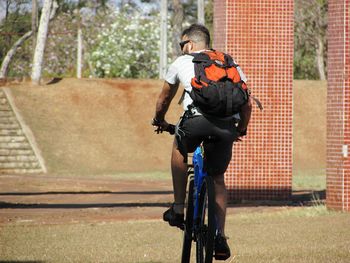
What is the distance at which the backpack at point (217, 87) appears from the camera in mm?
7852

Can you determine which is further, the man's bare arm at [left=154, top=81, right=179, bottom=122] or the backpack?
the man's bare arm at [left=154, top=81, right=179, bottom=122]

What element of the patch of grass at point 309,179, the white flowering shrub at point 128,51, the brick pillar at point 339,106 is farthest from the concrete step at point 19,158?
the white flowering shrub at point 128,51

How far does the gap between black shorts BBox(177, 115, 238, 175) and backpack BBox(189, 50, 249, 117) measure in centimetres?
9

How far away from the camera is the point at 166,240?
1281 cm

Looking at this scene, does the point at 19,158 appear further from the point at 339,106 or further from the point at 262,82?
the point at 339,106

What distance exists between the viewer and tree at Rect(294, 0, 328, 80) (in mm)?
61984

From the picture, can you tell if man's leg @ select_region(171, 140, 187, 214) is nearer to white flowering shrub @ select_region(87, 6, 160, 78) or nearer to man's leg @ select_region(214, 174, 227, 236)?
man's leg @ select_region(214, 174, 227, 236)

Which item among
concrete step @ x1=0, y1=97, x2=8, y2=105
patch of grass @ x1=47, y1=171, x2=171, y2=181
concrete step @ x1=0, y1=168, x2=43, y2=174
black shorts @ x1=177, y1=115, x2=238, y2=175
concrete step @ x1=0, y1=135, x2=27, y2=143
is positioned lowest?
concrete step @ x1=0, y1=168, x2=43, y2=174

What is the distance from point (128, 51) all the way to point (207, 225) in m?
51.5

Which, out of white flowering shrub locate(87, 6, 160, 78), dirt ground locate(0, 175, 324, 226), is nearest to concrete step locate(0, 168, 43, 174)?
dirt ground locate(0, 175, 324, 226)

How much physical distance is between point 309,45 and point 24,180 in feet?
128

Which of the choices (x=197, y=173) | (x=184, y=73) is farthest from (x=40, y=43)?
(x=184, y=73)

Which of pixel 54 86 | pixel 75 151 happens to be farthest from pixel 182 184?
pixel 54 86

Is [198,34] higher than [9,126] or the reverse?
higher
